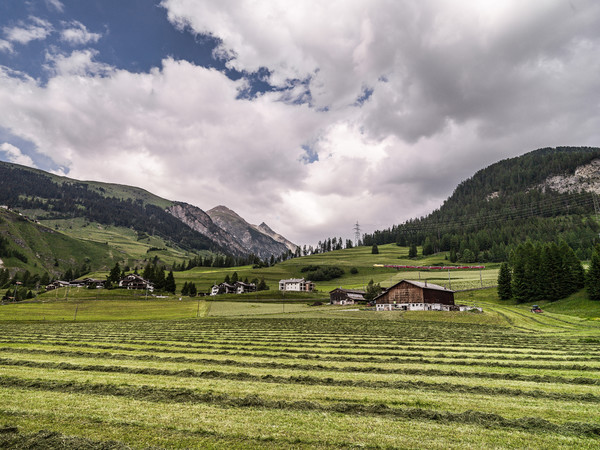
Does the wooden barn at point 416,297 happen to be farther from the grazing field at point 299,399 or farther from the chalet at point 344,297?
the grazing field at point 299,399

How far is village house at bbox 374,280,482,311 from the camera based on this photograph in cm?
9275

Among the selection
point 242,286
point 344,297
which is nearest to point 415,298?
point 344,297

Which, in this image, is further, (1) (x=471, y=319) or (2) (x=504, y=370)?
(1) (x=471, y=319)

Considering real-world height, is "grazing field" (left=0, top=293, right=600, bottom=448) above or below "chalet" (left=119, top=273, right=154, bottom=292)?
below

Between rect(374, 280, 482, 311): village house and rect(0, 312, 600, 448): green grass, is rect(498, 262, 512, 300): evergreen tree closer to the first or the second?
rect(374, 280, 482, 311): village house

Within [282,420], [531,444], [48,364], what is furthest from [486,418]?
[48,364]

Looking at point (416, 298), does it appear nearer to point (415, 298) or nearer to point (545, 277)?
point (415, 298)

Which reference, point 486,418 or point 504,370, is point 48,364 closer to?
point 486,418

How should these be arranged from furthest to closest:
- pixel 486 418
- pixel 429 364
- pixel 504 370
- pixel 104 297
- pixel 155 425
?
pixel 104 297 → pixel 429 364 → pixel 504 370 → pixel 486 418 → pixel 155 425

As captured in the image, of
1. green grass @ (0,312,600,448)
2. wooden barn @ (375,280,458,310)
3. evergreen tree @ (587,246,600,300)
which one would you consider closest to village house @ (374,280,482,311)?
wooden barn @ (375,280,458,310)

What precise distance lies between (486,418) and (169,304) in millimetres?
105906

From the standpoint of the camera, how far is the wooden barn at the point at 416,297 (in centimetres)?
9288

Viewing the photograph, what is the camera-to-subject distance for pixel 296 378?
60.3 feet

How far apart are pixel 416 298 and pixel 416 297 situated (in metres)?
0.28
